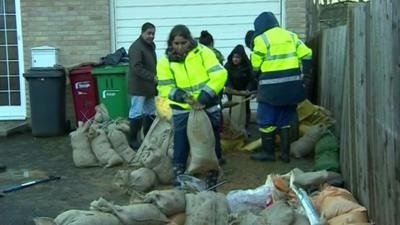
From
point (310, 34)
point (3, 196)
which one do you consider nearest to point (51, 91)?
point (3, 196)

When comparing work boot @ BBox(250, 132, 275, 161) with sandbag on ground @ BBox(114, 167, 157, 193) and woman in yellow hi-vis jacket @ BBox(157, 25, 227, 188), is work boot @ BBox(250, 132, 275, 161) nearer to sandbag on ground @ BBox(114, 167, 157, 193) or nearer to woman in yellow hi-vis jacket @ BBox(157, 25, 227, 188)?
sandbag on ground @ BBox(114, 167, 157, 193)

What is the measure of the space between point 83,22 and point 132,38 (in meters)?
0.90

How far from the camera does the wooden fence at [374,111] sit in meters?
4.20

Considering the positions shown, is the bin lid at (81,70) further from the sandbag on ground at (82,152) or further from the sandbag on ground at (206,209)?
the sandbag on ground at (206,209)

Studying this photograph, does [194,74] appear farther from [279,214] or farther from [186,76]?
[279,214]

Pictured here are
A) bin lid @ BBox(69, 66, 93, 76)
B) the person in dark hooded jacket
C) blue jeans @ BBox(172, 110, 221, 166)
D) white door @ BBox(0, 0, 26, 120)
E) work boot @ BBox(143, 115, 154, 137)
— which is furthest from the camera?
white door @ BBox(0, 0, 26, 120)

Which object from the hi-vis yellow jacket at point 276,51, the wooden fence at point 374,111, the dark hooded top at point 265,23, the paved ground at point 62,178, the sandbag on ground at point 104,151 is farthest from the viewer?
the sandbag on ground at point 104,151

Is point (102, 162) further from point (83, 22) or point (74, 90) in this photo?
point (83, 22)

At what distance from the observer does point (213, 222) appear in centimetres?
505

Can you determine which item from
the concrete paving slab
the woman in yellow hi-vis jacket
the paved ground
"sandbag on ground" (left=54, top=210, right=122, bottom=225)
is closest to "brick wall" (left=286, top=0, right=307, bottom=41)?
the paved ground

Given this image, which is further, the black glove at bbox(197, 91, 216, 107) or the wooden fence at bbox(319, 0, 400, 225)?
the black glove at bbox(197, 91, 216, 107)

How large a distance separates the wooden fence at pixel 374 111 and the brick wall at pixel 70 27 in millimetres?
6201

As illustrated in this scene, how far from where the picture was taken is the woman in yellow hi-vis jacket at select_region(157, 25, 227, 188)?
5.91 meters

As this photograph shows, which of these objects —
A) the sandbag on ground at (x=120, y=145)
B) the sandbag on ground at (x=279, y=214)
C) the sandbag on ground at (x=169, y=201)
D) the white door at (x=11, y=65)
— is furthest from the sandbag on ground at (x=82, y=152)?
the white door at (x=11, y=65)
